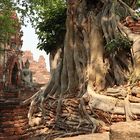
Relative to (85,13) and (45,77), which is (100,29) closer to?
(85,13)

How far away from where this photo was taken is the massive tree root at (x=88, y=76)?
6375 mm

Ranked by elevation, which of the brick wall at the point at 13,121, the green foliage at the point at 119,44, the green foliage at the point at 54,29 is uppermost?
the green foliage at the point at 54,29

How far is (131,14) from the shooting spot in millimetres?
8578

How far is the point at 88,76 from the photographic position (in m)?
7.71

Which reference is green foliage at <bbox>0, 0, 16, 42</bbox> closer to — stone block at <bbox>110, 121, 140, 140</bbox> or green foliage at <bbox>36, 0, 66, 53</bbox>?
green foliage at <bbox>36, 0, 66, 53</bbox>

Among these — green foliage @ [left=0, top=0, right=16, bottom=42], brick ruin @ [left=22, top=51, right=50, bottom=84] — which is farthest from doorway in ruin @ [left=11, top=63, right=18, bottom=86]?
brick ruin @ [left=22, top=51, right=50, bottom=84]

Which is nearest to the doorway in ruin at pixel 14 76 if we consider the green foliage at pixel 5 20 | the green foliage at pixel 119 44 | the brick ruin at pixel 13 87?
the brick ruin at pixel 13 87

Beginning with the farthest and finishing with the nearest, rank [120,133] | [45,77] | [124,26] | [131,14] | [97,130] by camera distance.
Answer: [45,77], [131,14], [124,26], [97,130], [120,133]

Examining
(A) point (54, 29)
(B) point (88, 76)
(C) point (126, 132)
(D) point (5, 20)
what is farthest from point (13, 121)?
(C) point (126, 132)

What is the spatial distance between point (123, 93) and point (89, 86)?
1345 millimetres

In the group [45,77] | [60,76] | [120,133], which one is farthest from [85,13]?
[45,77]

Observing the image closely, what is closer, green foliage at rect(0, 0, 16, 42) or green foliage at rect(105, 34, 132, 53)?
green foliage at rect(105, 34, 132, 53)

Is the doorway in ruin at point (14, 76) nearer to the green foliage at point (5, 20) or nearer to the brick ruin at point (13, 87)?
the brick ruin at point (13, 87)

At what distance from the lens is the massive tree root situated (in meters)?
6.38
